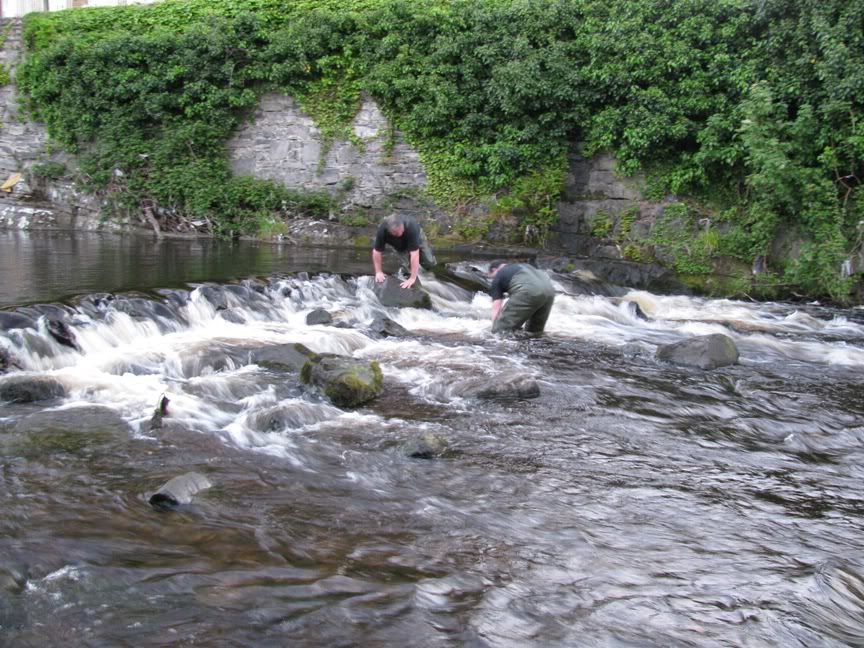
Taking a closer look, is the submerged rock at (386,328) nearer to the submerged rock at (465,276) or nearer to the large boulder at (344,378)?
the large boulder at (344,378)

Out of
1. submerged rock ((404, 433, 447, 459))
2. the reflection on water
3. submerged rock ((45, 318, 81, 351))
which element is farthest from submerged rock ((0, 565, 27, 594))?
the reflection on water

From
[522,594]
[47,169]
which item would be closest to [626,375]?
[522,594]

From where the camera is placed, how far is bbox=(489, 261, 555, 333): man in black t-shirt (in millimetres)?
10414

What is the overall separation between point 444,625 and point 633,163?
13.6 metres

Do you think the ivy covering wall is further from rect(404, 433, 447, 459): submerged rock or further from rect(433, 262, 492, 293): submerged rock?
rect(404, 433, 447, 459): submerged rock

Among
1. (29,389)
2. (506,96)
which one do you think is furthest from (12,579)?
(506,96)

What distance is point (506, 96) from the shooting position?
1670 centimetres

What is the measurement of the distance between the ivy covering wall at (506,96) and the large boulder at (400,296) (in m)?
5.50

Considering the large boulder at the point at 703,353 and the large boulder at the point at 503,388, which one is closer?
the large boulder at the point at 503,388

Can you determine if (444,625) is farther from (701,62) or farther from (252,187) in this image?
(252,187)

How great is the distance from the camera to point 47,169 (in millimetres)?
21438

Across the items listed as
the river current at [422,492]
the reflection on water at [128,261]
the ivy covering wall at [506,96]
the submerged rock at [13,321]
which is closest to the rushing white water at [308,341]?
the river current at [422,492]

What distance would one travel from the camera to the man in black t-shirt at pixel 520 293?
34.2 feet

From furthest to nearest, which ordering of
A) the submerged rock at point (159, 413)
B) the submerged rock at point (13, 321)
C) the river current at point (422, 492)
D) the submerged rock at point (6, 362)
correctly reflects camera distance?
the submerged rock at point (13, 321) < the submerged rock at point (6, 362) < the submerged rock at point (159, 413) < the river current at point (422, 492)
